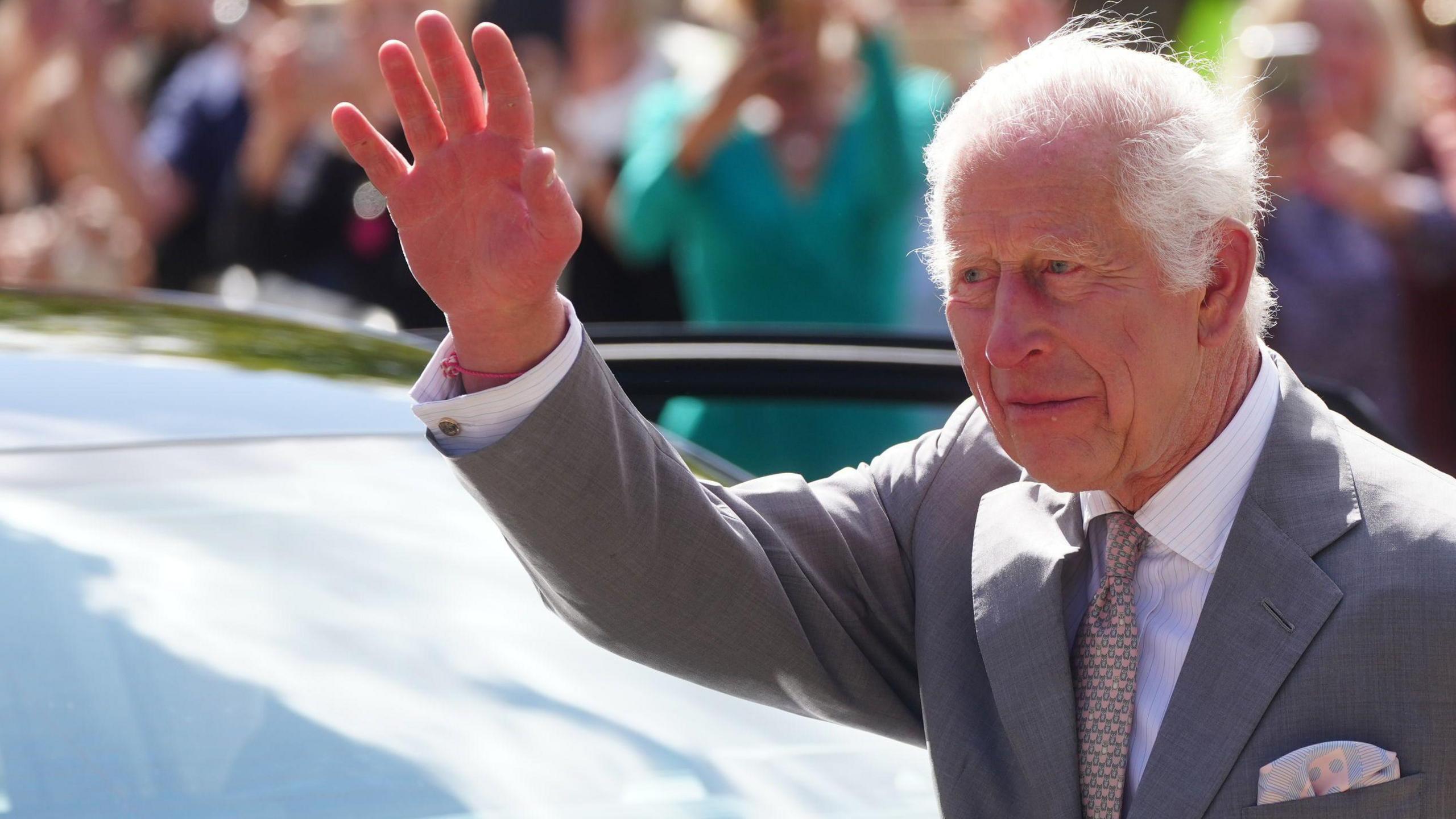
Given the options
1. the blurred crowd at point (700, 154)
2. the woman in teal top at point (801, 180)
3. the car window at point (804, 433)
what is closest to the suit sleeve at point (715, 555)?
the blurred crowd at point (700, 154)

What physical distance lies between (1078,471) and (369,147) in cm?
79

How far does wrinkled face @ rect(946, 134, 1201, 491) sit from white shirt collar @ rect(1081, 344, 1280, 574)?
5 cm

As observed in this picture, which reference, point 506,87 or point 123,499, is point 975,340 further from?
point 123,499

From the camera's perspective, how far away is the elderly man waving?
179 centimetres

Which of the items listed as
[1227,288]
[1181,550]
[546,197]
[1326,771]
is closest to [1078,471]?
[1181,550]

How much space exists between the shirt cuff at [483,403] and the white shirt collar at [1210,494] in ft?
2.06

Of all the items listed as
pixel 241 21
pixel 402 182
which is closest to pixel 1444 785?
pixel 402 182

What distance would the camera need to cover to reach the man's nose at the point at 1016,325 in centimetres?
188

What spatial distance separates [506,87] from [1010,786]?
89 centimetres

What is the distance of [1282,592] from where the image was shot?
1.83 metres

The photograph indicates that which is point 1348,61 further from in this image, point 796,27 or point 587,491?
point 587,491

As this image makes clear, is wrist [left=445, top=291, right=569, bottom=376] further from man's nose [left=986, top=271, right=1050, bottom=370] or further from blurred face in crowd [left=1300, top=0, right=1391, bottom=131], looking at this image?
blurred face in crowd [left=1300, top=0, right=1391, bottom=131]

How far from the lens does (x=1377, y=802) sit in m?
1.69

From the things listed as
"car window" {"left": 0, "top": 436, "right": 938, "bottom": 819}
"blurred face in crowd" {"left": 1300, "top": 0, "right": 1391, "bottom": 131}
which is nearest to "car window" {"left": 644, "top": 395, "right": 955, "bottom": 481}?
"car window" {"left": 0, "top": 436, "right": 938, "bottom": 819}
